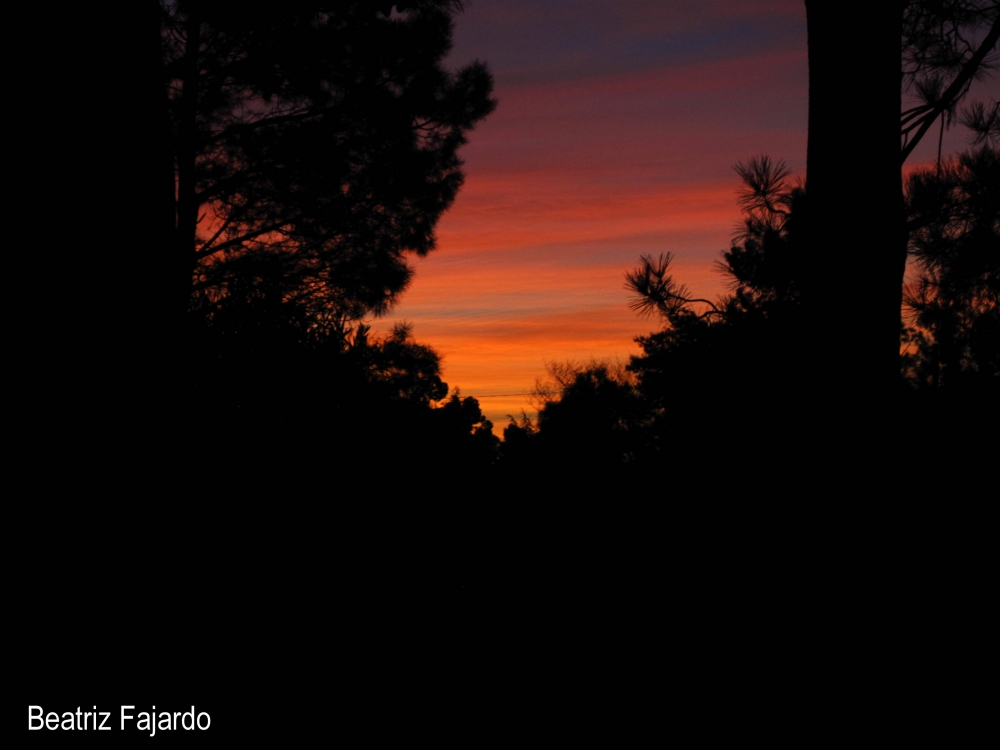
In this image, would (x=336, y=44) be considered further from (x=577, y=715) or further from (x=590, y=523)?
(x=577, y=715)

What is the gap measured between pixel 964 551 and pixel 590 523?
278 cm

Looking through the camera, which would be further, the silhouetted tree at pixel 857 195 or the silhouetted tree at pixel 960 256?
the silhouetted tree at pixel 960 256

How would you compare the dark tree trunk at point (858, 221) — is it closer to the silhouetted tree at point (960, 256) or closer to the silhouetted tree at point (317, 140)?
the silhouetted tree at point (960, 256)

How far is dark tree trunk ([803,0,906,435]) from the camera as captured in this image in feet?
10.9

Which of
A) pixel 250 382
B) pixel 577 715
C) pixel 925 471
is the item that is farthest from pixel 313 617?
pixel 925 471

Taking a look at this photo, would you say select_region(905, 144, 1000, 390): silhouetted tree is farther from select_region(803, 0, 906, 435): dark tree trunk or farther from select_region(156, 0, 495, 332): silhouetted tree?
select_region(156, 0, 495, 332): silhouetted tree

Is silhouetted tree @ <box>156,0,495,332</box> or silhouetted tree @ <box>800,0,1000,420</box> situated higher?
silhouetted tree @ <box>156,0,495,332</box>

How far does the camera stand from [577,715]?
3.02m

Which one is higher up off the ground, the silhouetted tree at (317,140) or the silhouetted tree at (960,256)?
the silhouetted tree at (317,140)

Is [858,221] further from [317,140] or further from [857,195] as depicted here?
[317,140]

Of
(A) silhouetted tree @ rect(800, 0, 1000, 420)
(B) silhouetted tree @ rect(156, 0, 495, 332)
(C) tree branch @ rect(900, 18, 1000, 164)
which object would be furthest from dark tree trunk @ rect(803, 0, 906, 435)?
(B) silhouetted tree @ rect(156, 0, 495, 332)

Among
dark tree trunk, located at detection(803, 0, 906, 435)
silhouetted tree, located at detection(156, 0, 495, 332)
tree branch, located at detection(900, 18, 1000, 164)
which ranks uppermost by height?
silhouetted tree, located at detection(156, 0, 495, 332)

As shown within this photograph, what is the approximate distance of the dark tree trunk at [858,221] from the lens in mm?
3322

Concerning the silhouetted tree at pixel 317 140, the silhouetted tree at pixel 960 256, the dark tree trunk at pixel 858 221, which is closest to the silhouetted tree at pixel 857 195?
the dark tree trunk at pixel 858 221
